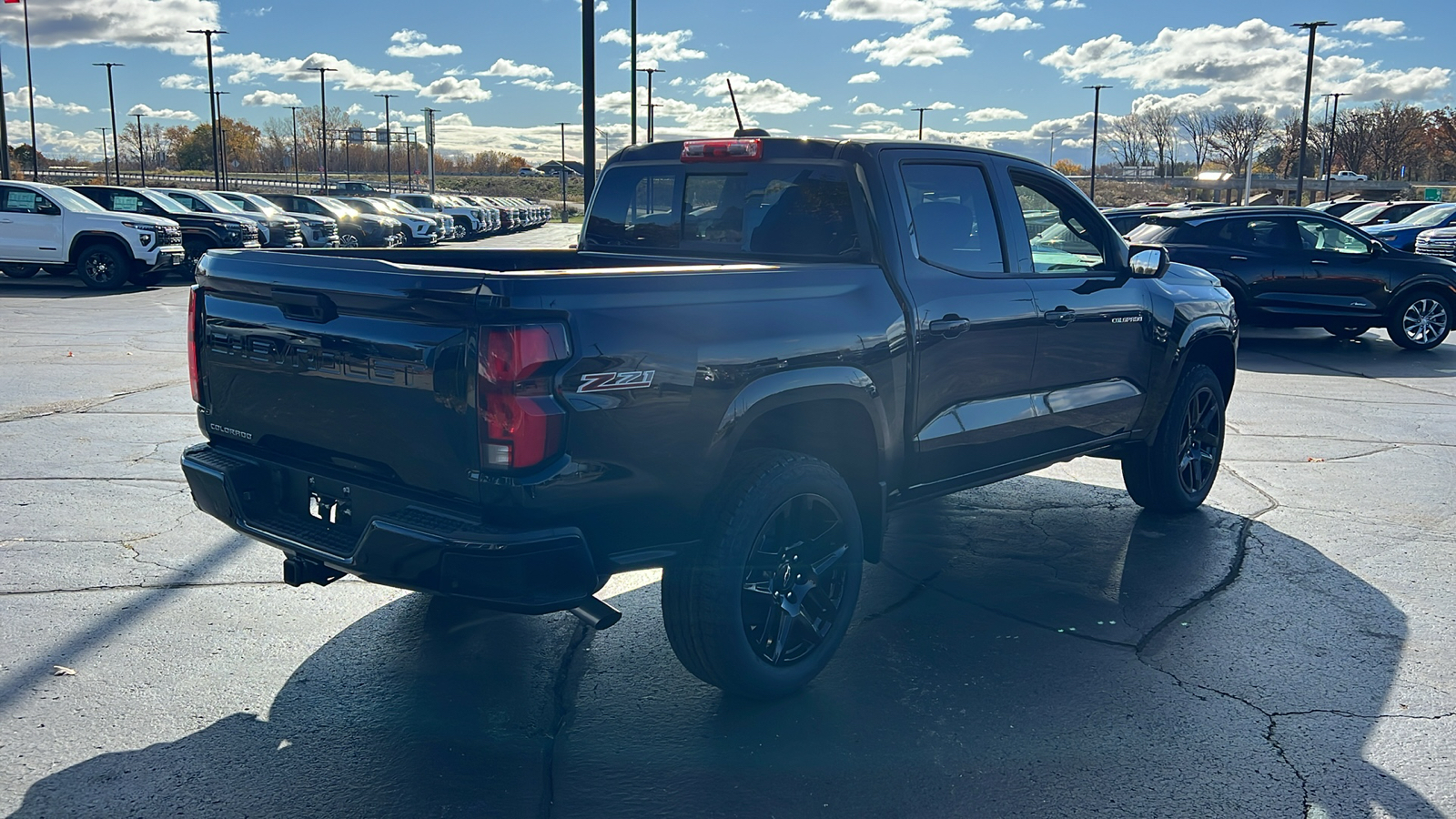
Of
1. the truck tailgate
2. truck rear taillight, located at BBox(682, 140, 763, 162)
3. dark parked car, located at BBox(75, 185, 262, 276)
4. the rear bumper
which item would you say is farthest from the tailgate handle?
dark parked car, located at BBox(75, 185, 262, 276)

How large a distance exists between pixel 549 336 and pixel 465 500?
1.71 feet

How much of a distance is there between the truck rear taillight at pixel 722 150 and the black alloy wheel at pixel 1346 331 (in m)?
11.6

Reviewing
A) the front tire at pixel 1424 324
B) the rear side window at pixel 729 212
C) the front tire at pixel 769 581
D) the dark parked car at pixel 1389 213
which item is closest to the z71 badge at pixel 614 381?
the front tire at pixel 769 581

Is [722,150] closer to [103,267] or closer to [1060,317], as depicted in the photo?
[1060,317]

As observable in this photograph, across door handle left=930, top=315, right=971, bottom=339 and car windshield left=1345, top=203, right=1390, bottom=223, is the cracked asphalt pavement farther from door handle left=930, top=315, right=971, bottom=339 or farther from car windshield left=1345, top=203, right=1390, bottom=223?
car windshield left=1345, top=203, right=1390, bottom=223

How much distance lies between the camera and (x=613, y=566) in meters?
3.36

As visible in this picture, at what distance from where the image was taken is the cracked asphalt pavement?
130 inches

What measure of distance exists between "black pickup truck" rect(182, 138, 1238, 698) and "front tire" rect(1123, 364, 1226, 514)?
2.56ft

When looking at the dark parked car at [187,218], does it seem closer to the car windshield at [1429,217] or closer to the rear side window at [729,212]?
the rear side window at [729,212]

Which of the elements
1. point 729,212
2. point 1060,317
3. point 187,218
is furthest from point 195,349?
point 187,218

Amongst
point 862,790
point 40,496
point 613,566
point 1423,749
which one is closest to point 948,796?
point 862,790

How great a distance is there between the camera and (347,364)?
3408 millimetres

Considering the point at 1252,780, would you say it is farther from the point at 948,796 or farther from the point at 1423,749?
the point at 948,796

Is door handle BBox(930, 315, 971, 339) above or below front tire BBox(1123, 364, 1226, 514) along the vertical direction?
above
